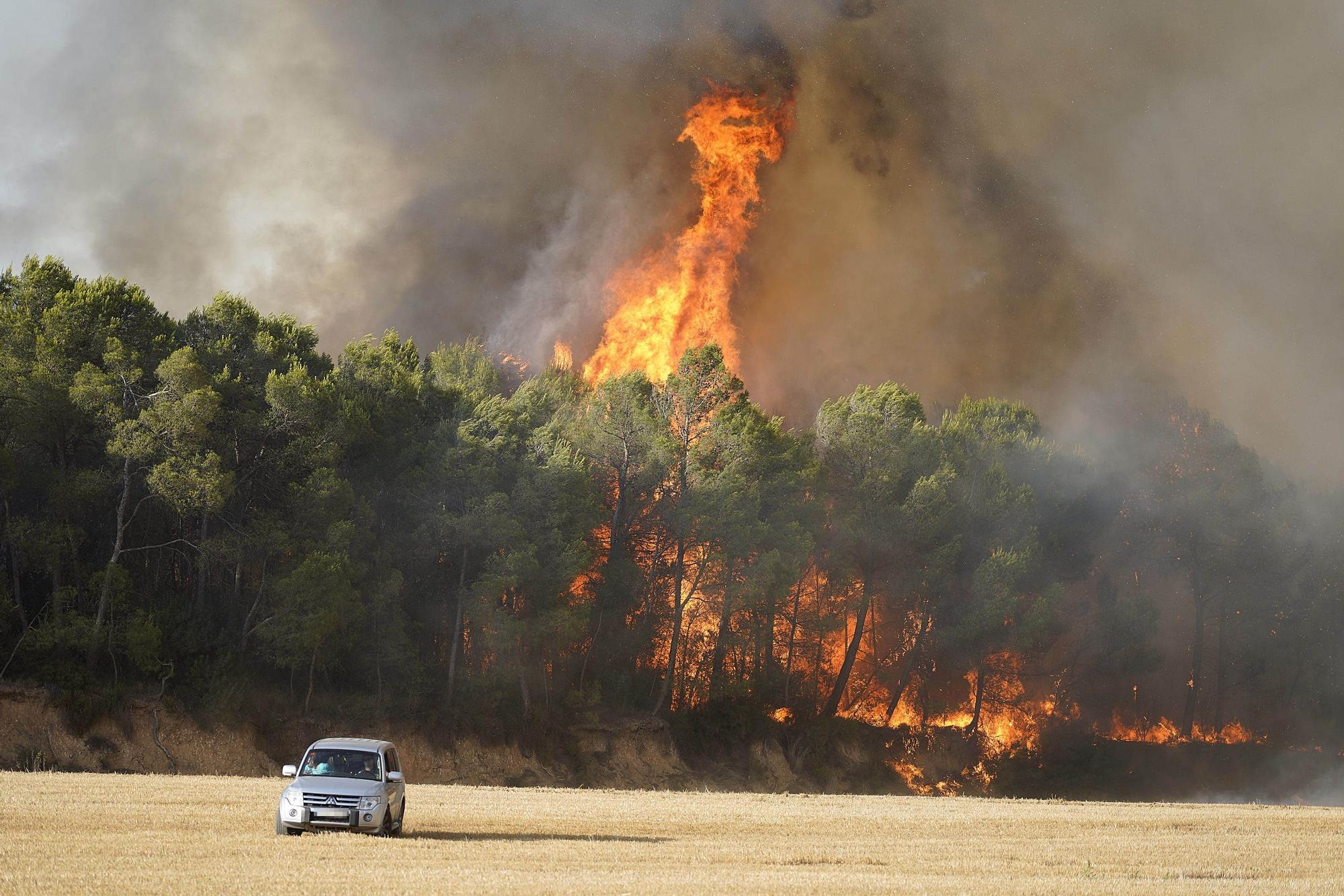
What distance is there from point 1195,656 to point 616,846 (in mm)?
58471

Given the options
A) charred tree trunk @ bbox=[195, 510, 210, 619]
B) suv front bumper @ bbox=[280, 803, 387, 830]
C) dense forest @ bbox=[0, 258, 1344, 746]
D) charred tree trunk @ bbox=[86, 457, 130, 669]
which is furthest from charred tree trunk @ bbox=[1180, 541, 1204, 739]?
suv front bumper @ bbox=[280, 803, 387, 830]

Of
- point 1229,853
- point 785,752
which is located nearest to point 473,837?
point 1229,853

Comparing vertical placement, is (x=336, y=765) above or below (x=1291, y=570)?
below

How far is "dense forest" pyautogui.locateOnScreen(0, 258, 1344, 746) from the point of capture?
156ft

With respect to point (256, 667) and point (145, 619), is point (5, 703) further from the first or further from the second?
point (256, 667)

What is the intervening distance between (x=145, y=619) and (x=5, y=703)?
Answer: 5091 mm

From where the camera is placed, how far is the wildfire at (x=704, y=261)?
71.4 meters

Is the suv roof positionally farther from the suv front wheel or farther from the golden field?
the golden field

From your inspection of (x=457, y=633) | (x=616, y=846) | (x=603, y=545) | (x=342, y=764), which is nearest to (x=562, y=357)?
(x=603, y=545)

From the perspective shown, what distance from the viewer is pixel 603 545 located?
6184 centimetres

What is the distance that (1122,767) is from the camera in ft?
226

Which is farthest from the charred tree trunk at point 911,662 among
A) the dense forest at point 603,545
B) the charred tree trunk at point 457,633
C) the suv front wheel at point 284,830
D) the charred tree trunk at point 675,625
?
the suv front wheel at point 284,830

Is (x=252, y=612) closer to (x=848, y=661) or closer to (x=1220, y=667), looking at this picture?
(x=848, y=661)

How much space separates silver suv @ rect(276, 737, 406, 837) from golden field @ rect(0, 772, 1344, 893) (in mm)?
483
